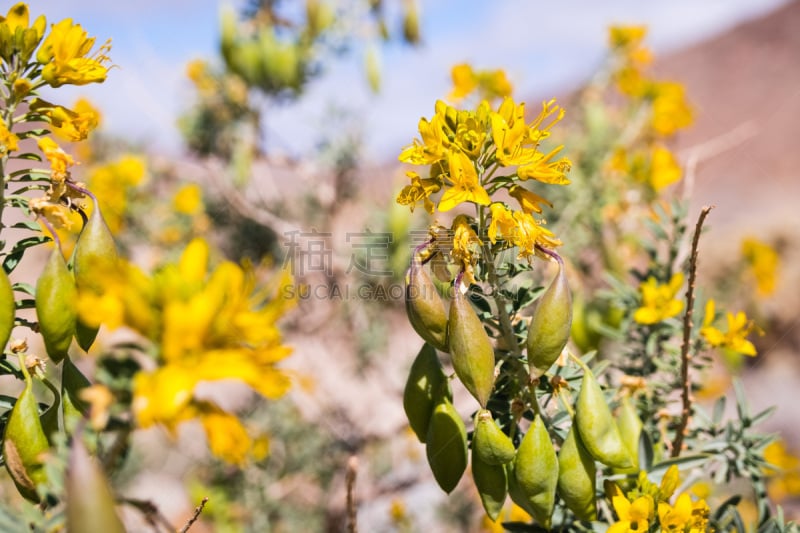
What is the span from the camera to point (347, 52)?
2.56 metres

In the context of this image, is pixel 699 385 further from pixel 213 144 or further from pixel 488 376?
pixel 213 144

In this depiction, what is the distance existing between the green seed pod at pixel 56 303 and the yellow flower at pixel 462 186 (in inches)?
15.6

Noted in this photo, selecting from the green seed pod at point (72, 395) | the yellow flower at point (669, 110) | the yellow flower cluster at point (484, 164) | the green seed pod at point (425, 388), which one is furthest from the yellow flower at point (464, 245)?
the yellow flower at point (669, 110)

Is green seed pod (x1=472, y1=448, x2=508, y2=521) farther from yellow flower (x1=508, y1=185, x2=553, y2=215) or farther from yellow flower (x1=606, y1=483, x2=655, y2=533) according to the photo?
yellow flower (x1=508, y1=185, x2=553, y2=215)

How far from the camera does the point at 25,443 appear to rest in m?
0.61

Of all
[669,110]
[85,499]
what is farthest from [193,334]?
[669,110]

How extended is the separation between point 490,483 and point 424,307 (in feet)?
0.71

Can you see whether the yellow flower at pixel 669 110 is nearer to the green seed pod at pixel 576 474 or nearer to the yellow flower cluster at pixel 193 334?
the green seed pod at pixel 576 474

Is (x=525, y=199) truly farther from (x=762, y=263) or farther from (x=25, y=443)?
(x=762, y=263)

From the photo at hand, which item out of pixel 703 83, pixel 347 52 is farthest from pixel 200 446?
pixel 703 83

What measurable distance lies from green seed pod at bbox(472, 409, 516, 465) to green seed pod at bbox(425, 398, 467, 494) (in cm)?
3

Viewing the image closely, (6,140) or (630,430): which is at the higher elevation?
(6,140)

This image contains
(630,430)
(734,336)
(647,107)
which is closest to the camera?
(630,430)

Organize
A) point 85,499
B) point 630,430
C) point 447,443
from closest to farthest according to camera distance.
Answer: point 85,499
point 447,443
point 630,430
